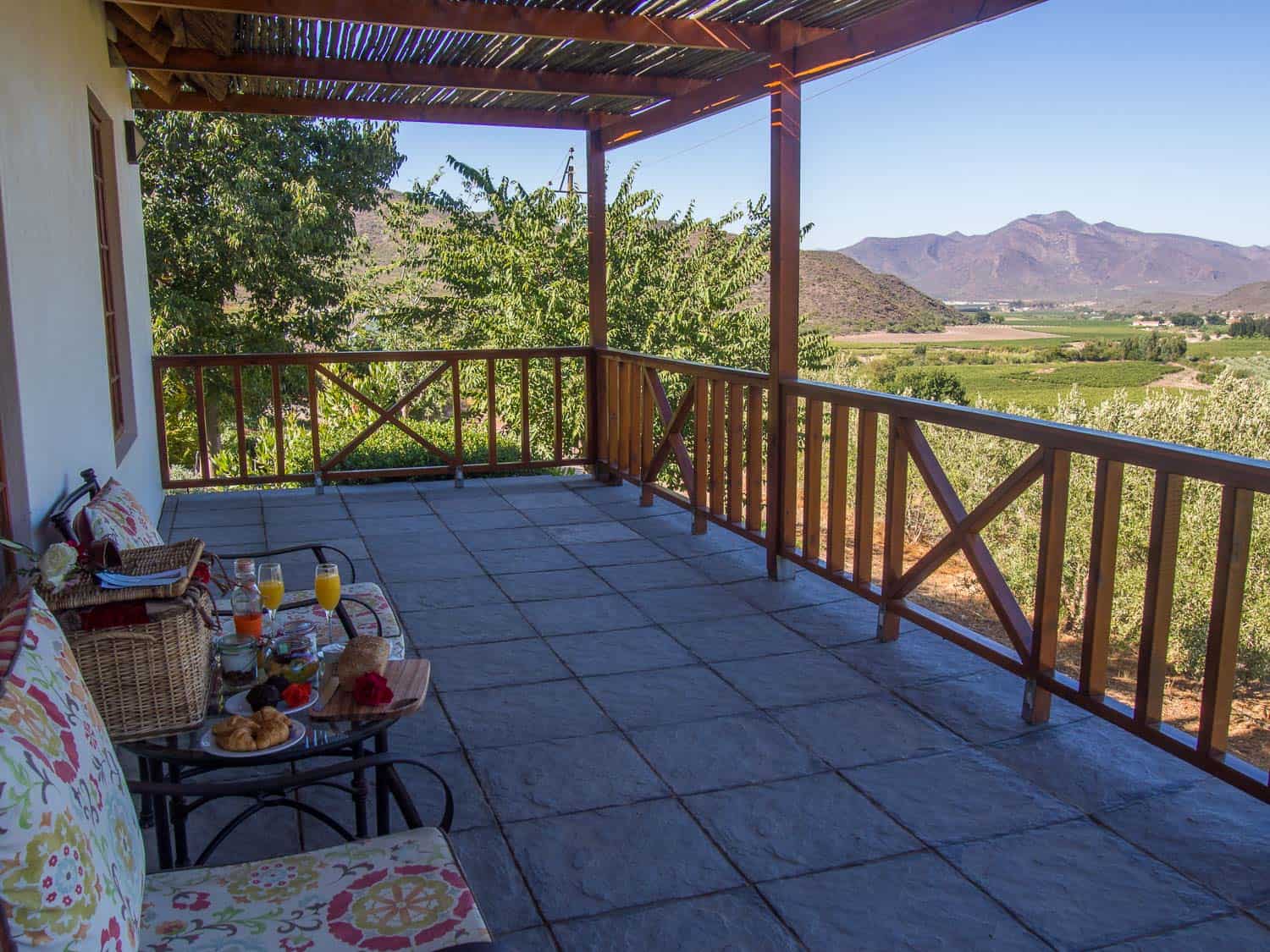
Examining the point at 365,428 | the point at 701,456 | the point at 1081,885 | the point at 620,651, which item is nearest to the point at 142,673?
the point at 620,651

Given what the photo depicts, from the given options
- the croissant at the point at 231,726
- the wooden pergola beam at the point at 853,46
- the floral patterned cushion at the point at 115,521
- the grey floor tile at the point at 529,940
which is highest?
the wooden pergola beam at the point at 853,46

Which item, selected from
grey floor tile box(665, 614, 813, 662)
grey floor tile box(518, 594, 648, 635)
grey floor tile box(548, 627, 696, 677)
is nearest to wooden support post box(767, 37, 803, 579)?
grey floor tile box(665, 614, 813, 662)

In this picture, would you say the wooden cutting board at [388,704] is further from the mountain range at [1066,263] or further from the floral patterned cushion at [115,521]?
the mountain range at [1066,263]

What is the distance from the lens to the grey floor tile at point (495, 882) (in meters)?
2.08

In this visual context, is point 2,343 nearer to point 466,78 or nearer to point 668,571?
point 668,571

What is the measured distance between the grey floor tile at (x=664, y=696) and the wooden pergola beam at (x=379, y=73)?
3378mm

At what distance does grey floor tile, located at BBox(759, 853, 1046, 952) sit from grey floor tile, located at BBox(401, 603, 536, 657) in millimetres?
1823

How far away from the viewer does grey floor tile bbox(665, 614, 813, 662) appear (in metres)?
3.64

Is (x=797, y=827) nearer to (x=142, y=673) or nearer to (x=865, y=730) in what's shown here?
(x=865, y=730)

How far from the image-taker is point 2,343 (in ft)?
7.94

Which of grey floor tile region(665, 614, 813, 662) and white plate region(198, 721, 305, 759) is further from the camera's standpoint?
grey floor tile region(665, 614, 813, 662)

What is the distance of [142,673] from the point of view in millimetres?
2023

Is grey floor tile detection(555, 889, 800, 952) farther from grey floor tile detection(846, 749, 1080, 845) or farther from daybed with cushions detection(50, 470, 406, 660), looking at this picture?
daybed with cushions detection(50, 470, 406, 660)

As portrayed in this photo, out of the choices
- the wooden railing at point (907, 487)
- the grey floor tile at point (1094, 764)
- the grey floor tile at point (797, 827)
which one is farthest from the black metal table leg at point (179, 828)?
the wooden railing at point (907, 487)
